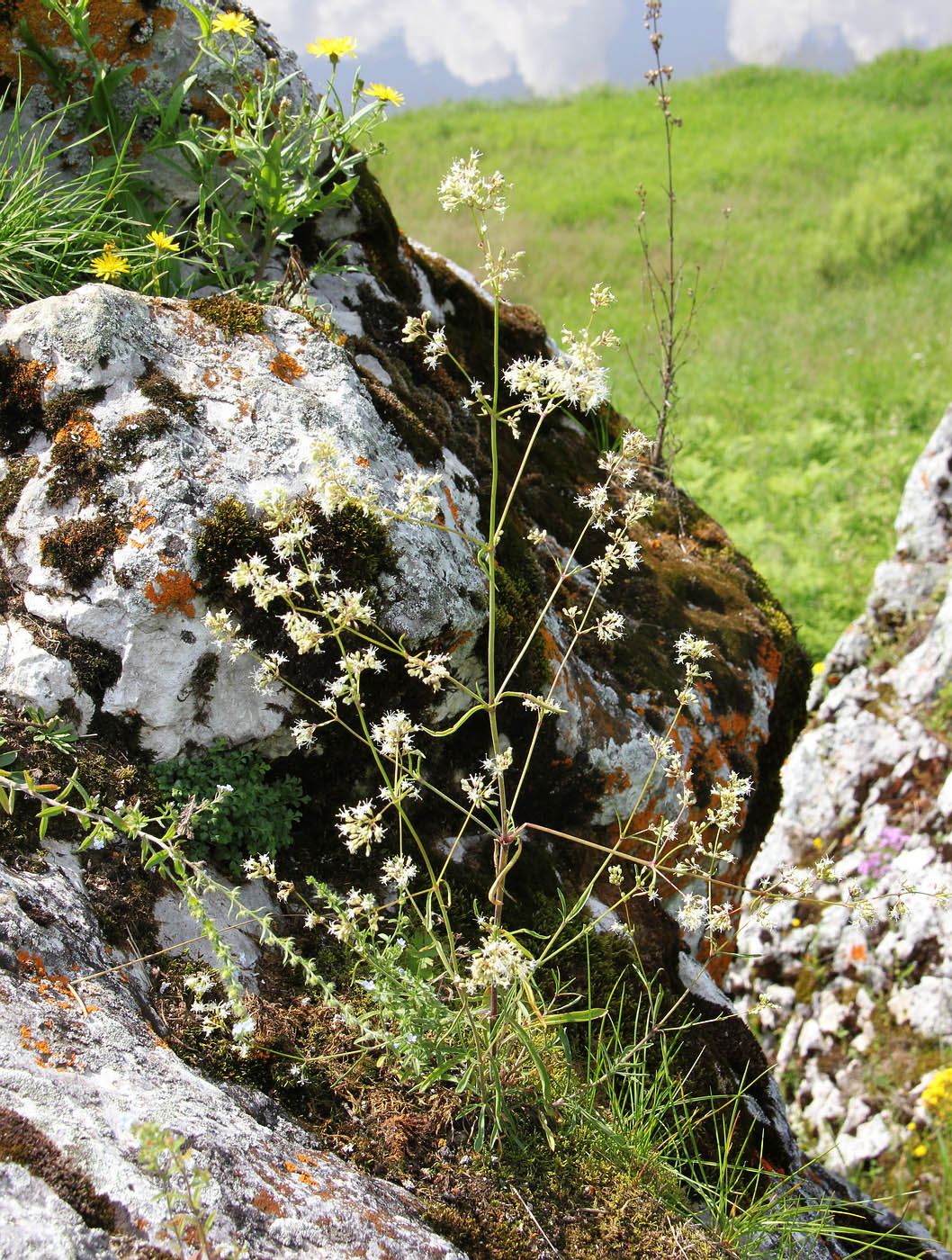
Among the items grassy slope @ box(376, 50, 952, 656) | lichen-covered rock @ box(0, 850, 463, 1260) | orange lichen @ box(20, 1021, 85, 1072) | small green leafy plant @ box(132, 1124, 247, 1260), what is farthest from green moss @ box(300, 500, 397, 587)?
grassy slope @ box(376, 50, 952, 656)

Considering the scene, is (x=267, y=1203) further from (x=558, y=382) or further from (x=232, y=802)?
(x=558, y=382)

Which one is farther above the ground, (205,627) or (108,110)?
(108,110)

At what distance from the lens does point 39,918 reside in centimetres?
199

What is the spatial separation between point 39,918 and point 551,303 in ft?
56.2

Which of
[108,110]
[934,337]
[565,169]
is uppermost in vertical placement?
[565,169]

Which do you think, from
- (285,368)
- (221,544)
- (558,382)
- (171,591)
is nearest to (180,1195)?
(171,591)

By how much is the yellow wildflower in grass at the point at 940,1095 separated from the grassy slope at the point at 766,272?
13.2 ft

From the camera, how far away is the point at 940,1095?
14.7ft

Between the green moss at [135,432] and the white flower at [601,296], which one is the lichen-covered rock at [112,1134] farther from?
the white flower at [601,296]

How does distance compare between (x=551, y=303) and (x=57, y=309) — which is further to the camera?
(x=551, y=303)

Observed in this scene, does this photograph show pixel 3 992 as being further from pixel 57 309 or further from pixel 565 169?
pixel 565 169

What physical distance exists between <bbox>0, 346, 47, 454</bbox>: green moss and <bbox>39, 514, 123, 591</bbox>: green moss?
41 centimetres

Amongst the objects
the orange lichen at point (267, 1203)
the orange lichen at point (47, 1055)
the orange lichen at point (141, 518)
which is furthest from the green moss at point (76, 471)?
the orange lichen at point (267, 1203)

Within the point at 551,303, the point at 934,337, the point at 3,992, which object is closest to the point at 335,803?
the point at 3,992
